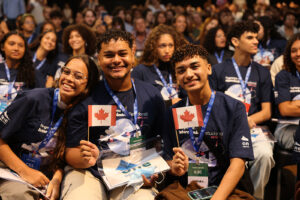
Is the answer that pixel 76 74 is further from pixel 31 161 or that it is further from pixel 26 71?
pixel 26 71

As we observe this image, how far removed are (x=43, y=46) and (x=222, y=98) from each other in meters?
3.55

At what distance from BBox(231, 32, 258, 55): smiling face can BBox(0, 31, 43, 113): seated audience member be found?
2490 mm

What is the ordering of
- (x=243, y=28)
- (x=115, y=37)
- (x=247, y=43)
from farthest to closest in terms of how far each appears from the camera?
(x=243, y=28) < (x=247, y=43) < (x=115, y=37)

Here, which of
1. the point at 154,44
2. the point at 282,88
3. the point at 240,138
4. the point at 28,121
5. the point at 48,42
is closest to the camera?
the point at 240,138

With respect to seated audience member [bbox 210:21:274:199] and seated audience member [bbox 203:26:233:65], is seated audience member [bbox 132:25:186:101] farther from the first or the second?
seated audience member [bbox 203:26:233:65]

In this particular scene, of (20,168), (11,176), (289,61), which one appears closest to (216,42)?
(289,61)

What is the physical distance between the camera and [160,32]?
3.92 metres

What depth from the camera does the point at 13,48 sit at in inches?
153

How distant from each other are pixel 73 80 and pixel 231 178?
1.38 meters

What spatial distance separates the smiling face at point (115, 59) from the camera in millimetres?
2459

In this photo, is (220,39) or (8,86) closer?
(8,86)

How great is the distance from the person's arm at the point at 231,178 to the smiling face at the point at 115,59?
3.44ft

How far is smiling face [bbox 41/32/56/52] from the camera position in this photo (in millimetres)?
4949

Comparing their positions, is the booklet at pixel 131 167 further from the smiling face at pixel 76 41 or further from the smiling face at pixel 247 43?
the smiling face at pixel 76 41
